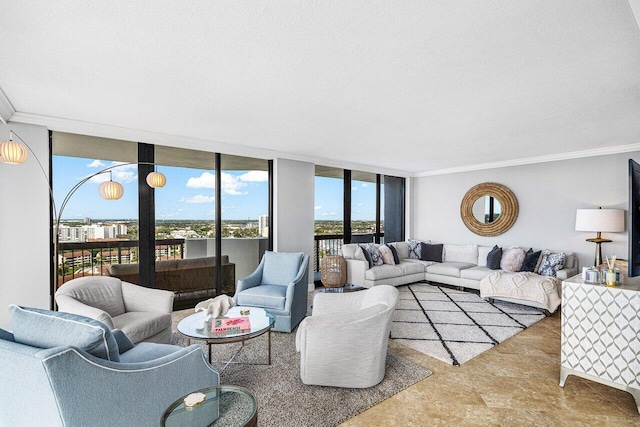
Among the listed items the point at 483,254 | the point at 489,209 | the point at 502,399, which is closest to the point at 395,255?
the point at 483,254

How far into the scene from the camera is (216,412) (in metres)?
1.50

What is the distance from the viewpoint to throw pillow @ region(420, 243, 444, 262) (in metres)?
6.81

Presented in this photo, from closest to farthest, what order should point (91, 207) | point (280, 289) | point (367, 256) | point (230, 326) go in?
point (230, 326)
point (280, 289)
point (91, 207)
point (367, 256)

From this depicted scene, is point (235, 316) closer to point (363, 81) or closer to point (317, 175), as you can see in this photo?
point (363, 81)

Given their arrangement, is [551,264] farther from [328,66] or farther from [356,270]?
[328,66]

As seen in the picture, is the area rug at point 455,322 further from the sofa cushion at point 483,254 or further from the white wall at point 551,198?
the white wall at point 551,198

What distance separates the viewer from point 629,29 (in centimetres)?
192

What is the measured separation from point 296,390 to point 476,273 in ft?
14.0

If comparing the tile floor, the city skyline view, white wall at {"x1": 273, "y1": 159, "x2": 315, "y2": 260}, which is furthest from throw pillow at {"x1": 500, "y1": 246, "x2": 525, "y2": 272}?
white wall at {"x1": 273, "y1": 159, "x2": 315, "y2": 260}

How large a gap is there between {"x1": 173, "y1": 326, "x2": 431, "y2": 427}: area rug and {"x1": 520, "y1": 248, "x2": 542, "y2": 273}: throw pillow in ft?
11.6

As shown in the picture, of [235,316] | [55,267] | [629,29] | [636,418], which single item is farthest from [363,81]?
[55,267]

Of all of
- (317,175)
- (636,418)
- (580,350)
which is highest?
(317,175)

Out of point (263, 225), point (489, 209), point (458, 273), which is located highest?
point (489, 209)

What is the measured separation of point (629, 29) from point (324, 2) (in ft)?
5.92
